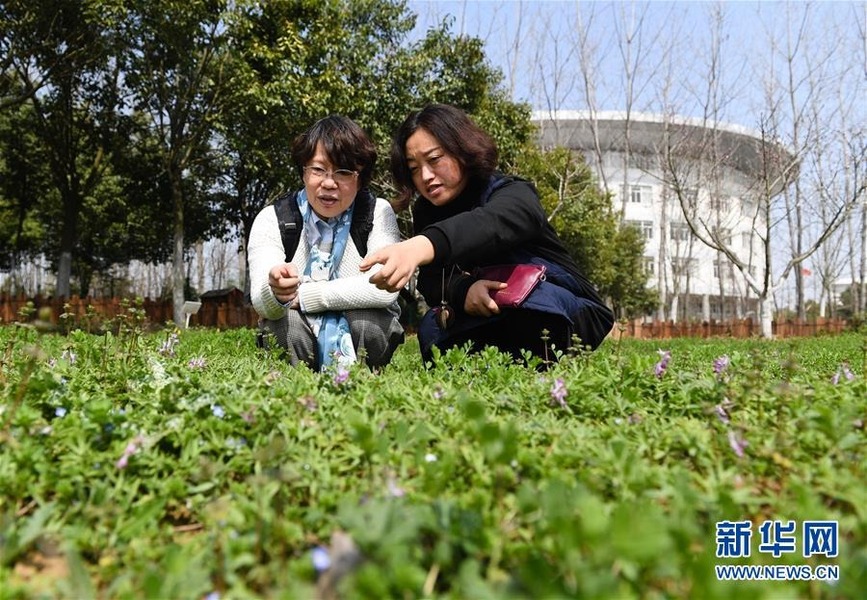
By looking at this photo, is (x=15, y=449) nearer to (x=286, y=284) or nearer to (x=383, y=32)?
(x=286, y=284)

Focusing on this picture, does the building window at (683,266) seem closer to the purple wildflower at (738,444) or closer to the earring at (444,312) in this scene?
the earring at (444,312)

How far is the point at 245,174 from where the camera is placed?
2334cm

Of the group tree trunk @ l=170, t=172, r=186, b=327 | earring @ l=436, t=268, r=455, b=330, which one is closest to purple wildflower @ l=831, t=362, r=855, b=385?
earring @ l=436, t=268, r=455, b=330

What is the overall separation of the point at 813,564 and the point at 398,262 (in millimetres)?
1522

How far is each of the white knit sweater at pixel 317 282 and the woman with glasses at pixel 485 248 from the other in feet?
0.82

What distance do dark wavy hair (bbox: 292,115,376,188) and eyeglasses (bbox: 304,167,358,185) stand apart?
0.10 feet

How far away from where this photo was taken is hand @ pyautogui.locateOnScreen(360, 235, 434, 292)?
2.17m

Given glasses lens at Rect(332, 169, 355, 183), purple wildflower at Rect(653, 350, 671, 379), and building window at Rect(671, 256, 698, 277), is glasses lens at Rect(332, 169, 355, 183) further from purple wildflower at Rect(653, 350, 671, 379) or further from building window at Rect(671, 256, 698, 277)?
building window at Rect(671, 256, 698, 277)

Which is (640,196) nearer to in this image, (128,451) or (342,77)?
(342,77)

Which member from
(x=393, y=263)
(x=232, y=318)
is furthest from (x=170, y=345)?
(x=232, y=318)

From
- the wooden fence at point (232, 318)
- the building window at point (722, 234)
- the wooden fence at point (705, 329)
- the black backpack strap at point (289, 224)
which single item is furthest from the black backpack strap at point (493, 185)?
the wooden fence at point (705, 329)

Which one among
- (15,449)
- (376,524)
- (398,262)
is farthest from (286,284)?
(376,524)

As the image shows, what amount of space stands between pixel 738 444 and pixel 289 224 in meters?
2.61

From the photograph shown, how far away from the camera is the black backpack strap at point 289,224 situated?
3.40m
